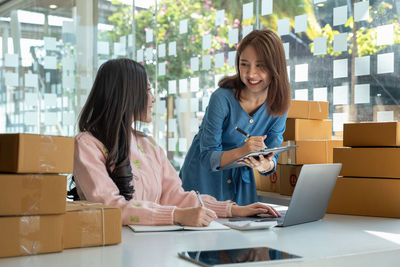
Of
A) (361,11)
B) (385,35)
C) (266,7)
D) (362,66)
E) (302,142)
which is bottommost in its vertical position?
(302,142)

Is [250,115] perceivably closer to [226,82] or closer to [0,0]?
[226,82]

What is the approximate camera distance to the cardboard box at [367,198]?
180 centimetres

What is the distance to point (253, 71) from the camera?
2004 millimetres

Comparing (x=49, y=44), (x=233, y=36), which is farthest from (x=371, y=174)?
(x=233, y=36)

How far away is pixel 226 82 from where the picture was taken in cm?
213

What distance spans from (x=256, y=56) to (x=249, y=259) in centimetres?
120

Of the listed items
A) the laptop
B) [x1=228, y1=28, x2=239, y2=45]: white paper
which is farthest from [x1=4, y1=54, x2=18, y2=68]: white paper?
[x1=228, y1=28, x2=239, y2=45]: white paper

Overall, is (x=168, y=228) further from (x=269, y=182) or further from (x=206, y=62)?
(x=206, y=62)

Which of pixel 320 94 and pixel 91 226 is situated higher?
pixel 320 94

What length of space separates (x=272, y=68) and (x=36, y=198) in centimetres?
123

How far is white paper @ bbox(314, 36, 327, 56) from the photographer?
110 inches

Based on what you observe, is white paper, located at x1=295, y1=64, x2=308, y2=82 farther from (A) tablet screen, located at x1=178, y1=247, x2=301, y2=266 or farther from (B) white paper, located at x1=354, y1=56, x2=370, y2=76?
(A) tablet screen, located at x1=178, y1=247, x2=301, y2=266

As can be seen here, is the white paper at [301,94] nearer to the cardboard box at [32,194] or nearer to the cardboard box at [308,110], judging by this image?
the cardboard box at [308,110]

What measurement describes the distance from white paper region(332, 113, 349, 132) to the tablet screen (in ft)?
5.63
